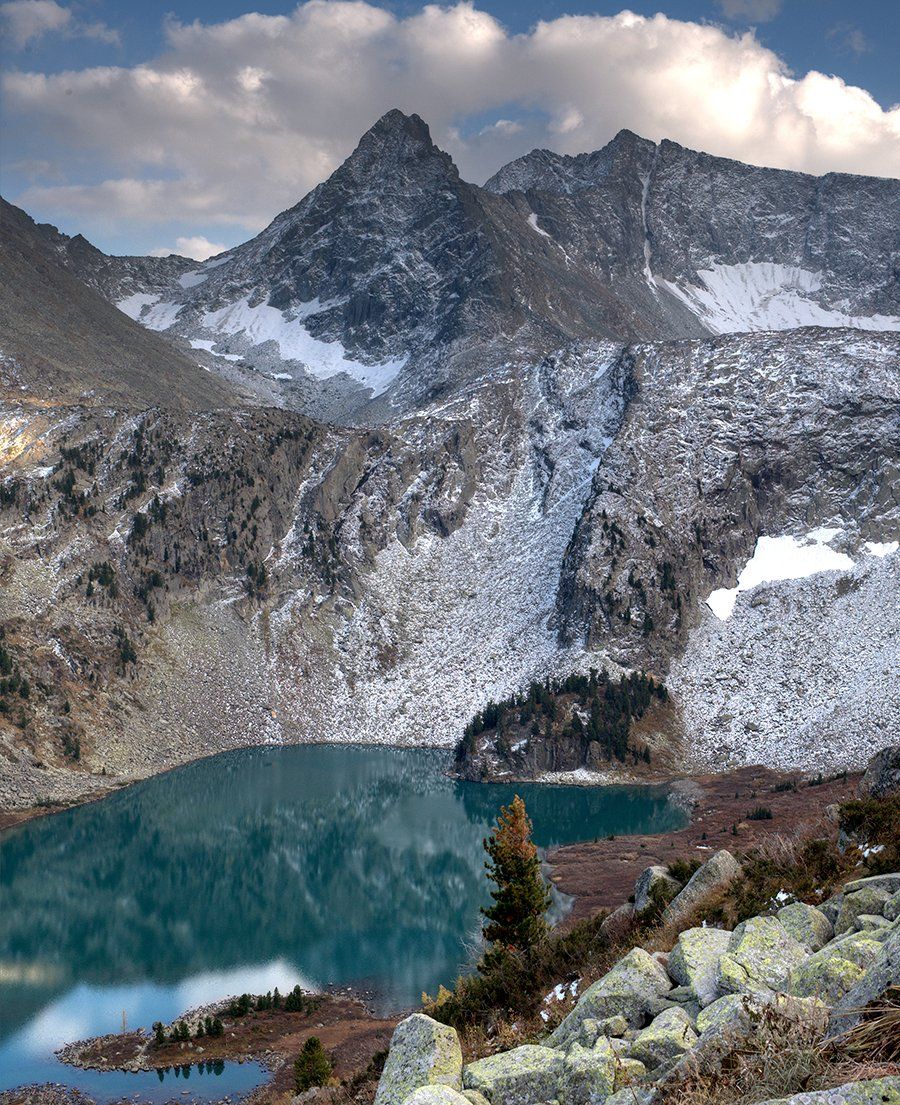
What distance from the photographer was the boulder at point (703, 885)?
64.4 feet

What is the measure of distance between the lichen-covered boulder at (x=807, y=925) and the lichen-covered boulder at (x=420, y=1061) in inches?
Result: 196

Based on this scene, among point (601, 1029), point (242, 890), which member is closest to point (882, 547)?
point (242, 890)

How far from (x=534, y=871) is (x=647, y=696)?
84.8m

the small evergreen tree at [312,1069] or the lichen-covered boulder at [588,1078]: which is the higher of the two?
the lichen-covered boulder at [588,1078]

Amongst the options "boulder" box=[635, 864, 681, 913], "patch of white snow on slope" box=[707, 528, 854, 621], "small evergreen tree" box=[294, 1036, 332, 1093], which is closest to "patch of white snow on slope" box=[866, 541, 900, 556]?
"patch of white snow on slope" box=[707, 528, 854, 621]

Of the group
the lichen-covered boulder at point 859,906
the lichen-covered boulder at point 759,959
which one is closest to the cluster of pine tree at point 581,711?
the lichen-covered boulder at point 859,906

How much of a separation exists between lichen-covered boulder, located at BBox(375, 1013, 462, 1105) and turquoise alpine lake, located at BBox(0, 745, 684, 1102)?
3595cm

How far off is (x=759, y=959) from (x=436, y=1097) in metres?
4.44

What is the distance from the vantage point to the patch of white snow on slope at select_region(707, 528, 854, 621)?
13350cm

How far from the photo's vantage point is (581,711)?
118 metres

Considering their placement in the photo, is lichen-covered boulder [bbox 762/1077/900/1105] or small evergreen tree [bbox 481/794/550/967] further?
small evergreen tree [bbox 481/794/550/967]

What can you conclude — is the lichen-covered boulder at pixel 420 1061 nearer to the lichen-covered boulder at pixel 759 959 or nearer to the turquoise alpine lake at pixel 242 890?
the lichen-covered boulder at pixel 759 959

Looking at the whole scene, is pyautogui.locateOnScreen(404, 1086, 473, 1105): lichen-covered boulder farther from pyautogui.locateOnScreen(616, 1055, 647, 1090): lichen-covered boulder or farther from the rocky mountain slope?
the rocky mountain slope

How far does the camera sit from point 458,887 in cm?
7700
